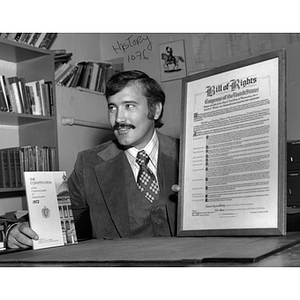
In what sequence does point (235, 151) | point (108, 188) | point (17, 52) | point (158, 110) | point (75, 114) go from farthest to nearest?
point (75, 114) < point (17, 52) < point (158, 110) < point (108, 188) < point (235, 151)

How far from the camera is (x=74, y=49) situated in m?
3.96

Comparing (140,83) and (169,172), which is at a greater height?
(140,83)

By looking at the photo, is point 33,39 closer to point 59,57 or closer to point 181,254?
point 59,57

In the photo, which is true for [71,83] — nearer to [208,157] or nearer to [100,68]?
[100,68]

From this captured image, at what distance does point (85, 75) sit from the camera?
362 centimetres

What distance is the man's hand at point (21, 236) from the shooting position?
1351 mm

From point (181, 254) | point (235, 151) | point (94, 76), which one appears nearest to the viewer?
point (181, 254)

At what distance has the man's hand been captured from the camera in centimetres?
135

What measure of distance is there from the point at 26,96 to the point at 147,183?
1.44 m

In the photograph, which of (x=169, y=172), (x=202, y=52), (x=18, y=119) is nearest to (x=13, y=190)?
(x=18, y=119)

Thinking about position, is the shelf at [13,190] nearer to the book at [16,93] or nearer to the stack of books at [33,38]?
the book at [16,93]

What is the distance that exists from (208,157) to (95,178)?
79 centimetres

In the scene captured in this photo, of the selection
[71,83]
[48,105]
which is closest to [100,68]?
[71,83]

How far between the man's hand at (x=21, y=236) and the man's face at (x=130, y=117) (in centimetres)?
70
